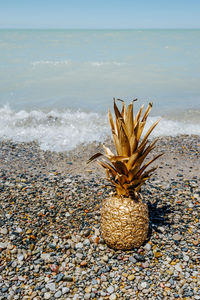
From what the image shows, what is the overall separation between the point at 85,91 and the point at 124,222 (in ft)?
46.5

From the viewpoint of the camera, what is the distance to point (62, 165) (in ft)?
23.5

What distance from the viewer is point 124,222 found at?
3604mm

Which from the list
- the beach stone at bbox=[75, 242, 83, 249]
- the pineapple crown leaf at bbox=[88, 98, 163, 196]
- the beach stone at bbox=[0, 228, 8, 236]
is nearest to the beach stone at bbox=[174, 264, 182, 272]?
the pineapple crown leaf at bbox=[88, 98, 163, 196]

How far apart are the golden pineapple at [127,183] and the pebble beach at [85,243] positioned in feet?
1.03

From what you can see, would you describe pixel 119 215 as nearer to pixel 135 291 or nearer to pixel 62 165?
pixel 135 291

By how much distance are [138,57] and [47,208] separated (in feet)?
87.0

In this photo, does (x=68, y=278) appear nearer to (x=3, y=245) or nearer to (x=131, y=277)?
(x=131, y=277)

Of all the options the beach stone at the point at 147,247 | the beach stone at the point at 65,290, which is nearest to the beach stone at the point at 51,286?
the beach stone at the point at 65,290

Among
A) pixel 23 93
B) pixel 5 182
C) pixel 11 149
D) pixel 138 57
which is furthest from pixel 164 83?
pixel 5 182

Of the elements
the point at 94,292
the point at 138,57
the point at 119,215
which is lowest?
the point at 94,292

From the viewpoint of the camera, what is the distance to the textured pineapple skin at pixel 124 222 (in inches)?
142

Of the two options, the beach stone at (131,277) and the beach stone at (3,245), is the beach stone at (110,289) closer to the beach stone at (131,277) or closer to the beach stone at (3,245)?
the beach stone at (131,277)

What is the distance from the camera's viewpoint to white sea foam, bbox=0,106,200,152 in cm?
937

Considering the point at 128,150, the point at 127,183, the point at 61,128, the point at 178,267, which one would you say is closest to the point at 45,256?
the point at 127,183
